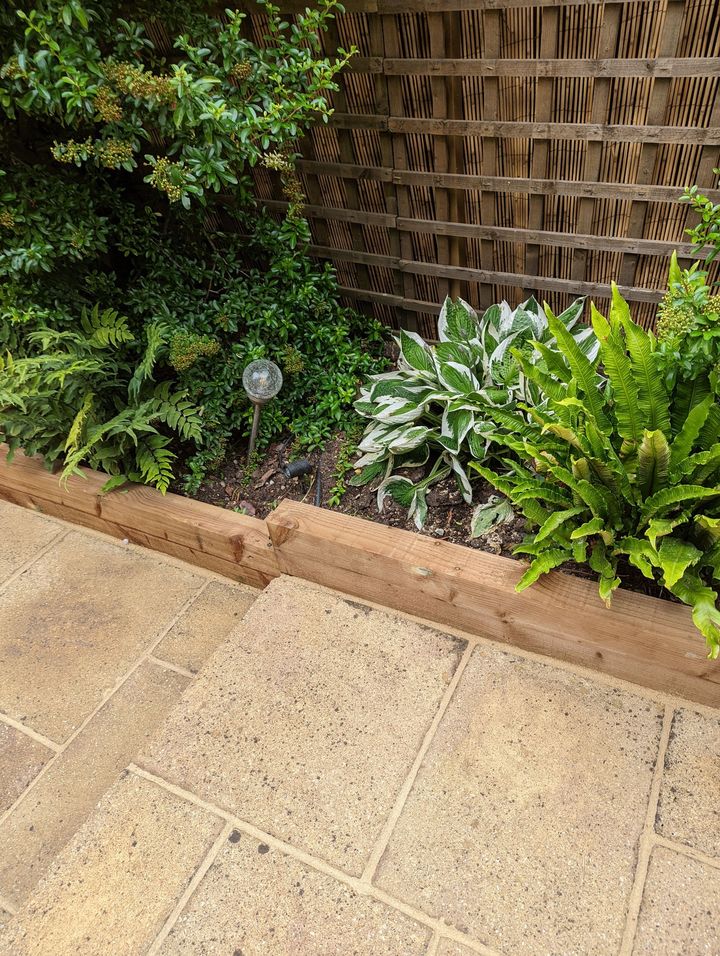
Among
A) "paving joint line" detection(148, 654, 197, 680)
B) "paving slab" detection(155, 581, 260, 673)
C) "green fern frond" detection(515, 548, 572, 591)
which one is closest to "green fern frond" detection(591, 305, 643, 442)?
"green fern frond" detection(515, 548, 572, 591)

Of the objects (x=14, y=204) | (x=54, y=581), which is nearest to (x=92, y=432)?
(x=54, y=581)

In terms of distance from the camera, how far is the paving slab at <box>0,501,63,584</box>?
9.36 feet

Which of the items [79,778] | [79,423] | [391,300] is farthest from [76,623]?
[391,300]

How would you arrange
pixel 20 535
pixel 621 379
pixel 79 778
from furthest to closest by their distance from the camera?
pixel 20 535 → pixel 79 778 → pixel 621 379

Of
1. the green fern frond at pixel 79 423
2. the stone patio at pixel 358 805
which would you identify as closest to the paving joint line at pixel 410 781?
the stone patio at pixel 358 805

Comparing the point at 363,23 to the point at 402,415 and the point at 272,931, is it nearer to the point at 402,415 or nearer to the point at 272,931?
the point at 402,415

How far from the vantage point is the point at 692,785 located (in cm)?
159

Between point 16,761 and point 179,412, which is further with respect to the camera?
point 179,412

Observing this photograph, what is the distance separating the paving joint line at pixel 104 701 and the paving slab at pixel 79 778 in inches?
0.4

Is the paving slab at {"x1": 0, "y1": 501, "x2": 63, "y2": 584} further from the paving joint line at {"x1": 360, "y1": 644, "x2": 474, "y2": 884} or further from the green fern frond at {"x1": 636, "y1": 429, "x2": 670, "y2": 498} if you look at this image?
the green fern frond at {"x1": 636, "y1": 429, "x2": 670, "y2": 498}

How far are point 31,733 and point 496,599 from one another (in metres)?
1.71

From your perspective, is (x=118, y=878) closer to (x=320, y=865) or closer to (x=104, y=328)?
(x=320, y=865)

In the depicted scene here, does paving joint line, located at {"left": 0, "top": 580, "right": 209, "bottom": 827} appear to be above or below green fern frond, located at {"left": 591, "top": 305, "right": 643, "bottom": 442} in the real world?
below

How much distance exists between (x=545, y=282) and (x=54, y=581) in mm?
2453
